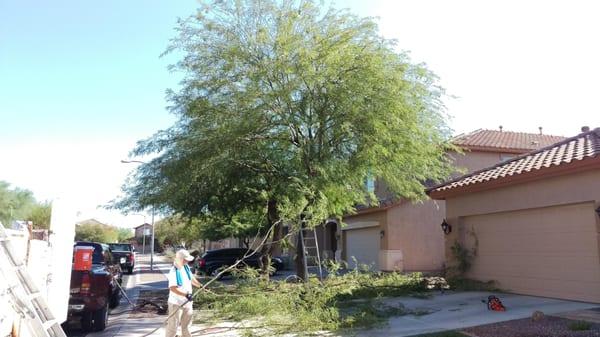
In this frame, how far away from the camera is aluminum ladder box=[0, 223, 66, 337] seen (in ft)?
17.6

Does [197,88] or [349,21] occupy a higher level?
[349,21]

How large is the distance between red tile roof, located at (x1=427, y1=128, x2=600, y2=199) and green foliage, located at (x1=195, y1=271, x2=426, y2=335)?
4.48 m

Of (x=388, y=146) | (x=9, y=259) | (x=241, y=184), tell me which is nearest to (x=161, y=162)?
(x=241, y=184)

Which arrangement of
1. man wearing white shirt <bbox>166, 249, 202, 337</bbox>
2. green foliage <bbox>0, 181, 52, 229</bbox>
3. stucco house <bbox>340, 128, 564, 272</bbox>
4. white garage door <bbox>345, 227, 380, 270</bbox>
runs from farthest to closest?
Answer: green foliage <bbox>0, 181, 52, 229</bbox>, white garage door <bbox>345, 227, 380, 270</bbox>, stucco house <bbox>340, 128, 564, 272</bbox>, man wearing white shirt <bbox>166, 249, 202, 337</bbox>

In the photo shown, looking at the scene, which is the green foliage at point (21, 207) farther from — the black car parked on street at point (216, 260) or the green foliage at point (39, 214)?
the black car parked on street at point (216, 260)

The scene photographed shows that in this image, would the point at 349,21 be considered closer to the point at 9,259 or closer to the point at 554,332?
the point at 554,332

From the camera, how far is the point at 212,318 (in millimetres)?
11117

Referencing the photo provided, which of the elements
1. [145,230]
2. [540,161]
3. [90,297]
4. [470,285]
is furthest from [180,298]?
[145,230]

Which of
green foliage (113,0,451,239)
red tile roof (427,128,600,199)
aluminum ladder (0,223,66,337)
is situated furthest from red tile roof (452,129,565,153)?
aluminum ladder (0,223,66,337)

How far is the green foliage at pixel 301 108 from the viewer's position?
12016mm

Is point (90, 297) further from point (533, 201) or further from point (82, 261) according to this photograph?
point (533, 201)

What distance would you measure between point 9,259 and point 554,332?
26.3 ft

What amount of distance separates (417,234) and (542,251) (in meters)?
10.7

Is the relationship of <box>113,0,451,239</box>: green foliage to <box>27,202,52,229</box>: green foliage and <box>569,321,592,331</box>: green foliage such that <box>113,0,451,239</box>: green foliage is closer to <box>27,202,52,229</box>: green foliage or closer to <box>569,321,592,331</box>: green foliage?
<box>569,321,592,331</box>: green foliage
